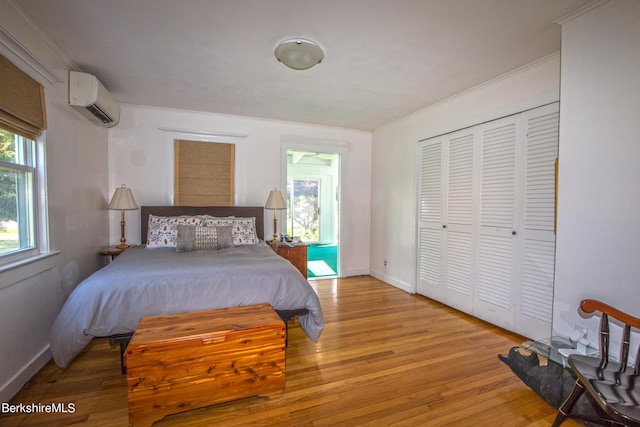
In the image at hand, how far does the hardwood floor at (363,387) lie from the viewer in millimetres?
1679

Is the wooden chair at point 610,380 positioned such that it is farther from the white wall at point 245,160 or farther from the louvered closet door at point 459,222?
the white wall at point 245,160

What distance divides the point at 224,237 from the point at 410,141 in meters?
2.80

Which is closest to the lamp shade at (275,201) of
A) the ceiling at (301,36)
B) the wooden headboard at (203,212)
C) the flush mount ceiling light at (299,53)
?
the wooden headboard at (203,212)

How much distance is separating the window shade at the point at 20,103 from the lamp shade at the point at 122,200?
1.34 meters

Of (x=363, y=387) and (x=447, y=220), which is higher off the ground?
(x=447, y=220)

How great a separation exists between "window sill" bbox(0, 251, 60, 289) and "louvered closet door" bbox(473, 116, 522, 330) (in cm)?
392

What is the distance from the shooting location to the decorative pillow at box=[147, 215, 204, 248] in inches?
131

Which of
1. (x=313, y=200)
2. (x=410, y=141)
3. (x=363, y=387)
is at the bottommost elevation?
(x=363, y=387)

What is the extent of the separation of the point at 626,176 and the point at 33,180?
12.9ft

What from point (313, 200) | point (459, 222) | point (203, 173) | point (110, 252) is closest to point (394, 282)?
point (459, 222)

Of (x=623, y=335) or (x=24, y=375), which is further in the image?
(x=24, y=375)

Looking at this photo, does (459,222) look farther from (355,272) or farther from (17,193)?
(17,193)

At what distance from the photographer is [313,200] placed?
8688 mm

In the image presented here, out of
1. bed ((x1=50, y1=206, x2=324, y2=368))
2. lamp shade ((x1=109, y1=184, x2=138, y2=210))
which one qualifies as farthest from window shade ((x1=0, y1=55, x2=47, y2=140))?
lamp shade ((x1=109, y1=184, x2=138, y2=210))
